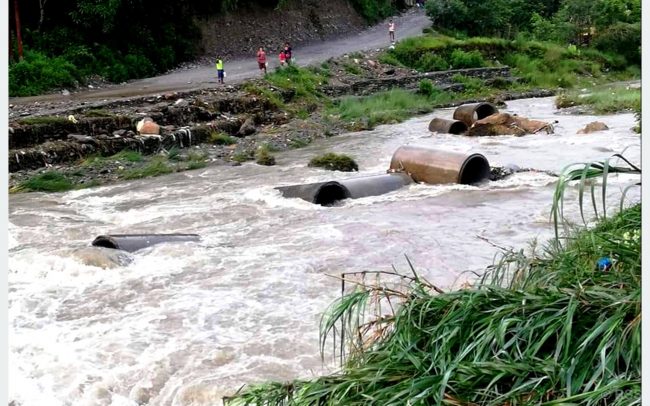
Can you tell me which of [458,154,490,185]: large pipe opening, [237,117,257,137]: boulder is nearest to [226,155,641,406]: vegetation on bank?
[458,154,490,185]: large pipe opening

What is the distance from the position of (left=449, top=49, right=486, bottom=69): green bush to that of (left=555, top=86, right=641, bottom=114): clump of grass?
7.12m

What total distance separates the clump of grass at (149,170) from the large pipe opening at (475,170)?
248 inches

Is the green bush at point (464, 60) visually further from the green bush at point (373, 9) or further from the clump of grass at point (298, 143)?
the clump of grass at point (298, 143)

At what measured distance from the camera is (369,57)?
3022 cm

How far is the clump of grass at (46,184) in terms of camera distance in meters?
13.7

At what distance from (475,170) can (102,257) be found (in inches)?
284

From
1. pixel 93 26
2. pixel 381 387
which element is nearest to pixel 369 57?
pixel 93 26

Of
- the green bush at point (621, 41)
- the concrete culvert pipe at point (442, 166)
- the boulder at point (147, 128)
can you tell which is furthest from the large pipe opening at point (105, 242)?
the green bush at point (621, 41)

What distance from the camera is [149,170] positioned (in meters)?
15.0

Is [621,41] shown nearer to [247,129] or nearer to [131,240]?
[247,129]

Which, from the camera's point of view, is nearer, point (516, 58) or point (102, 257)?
point (102, 257)

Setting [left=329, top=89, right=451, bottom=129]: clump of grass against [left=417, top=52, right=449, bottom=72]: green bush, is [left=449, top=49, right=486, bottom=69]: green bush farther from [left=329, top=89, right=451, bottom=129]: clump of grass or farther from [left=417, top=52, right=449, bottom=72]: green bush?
[left=329, top=89, right=451, bottom=129]: clump of grass

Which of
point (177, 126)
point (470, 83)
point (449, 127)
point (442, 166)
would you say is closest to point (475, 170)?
point (442, 166)

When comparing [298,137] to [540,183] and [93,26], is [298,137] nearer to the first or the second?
[540,183]
